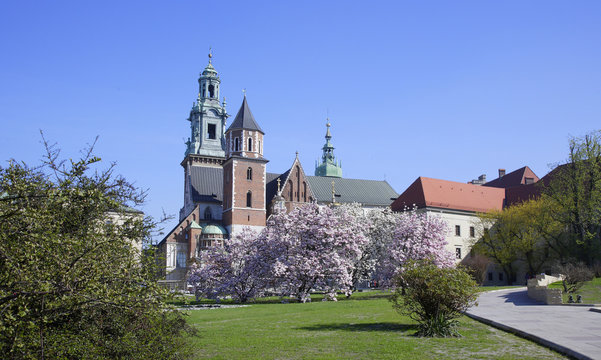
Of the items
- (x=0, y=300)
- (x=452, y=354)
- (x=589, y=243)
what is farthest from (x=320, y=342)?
(x=589, y=243)

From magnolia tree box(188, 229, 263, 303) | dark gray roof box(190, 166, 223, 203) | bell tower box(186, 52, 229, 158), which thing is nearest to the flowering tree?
magnolia tree box(188, 229, 263, 303)

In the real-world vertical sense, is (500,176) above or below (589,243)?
above

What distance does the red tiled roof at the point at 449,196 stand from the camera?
199 feet

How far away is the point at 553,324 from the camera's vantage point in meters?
15.4

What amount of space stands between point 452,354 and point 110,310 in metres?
7.15

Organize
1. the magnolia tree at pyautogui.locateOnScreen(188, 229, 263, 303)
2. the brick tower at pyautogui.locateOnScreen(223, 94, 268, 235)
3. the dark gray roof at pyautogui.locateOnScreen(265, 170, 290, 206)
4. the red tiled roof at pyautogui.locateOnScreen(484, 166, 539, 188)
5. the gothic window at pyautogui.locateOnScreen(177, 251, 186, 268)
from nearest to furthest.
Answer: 1. the magnolia tree at pyautogui.locateOnScreen(188, 229, 263, 303)
2. the brick tower at pyautogui.locateOnScreen(223, 94, 268, 235)
3. the gothic window at pyautogui.locateOnScreen(177, 251, 186, 268)
4. the red tiled roof at pyautogui.locateOnScreen(484, 166, 539, 188)
5. the dark gray roof at pyautogui.locateOnScreen(265, 170, 290, 206)

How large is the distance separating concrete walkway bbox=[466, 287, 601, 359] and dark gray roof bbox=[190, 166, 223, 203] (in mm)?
52305

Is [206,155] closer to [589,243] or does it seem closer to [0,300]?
[589,243]

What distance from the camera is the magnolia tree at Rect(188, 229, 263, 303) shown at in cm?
3588

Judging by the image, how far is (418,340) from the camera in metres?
13.5

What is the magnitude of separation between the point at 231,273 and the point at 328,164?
207 feet

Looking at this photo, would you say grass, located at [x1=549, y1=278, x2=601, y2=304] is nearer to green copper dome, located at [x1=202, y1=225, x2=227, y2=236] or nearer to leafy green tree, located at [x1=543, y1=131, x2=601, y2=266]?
leafy green tree, located at [x1=543, y1=131, x2=601, y2=266]

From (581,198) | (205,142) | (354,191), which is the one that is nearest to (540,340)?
(581,198)

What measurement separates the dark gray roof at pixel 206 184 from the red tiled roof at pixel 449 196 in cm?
2396
